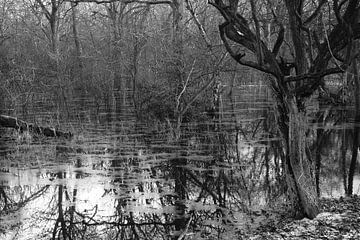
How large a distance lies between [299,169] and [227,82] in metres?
30.8

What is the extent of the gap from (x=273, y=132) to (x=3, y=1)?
21.3 metres

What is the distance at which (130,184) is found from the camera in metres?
9.55

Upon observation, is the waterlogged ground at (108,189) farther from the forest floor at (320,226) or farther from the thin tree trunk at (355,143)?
the thin tree trunk at (355,143)

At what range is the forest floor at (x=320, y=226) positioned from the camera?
583 cm

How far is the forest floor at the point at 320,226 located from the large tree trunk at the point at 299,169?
0.21m

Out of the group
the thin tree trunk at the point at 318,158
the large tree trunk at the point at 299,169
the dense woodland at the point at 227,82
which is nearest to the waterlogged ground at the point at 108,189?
the dense woodland at the point at 227,82

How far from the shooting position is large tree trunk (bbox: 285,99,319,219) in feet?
21.6

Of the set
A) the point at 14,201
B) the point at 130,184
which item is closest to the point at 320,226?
the point at 130,184

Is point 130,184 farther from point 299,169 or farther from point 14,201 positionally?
point 299,169

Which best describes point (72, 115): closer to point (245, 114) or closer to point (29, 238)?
point (245, 114)

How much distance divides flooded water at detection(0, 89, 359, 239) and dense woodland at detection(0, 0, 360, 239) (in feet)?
0.39

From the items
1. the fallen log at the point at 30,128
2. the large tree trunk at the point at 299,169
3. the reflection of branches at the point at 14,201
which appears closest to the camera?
the large tree trunk at the point at 299,169

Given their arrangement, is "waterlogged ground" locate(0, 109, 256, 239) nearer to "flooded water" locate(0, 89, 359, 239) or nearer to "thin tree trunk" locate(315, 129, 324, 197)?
"flooded water" locate(0, 89, 359, 239)

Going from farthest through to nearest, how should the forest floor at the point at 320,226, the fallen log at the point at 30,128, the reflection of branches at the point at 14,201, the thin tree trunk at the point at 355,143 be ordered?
the fallen log at the point at 30,128
the thin tree trunk at the point at 355,143
the reflection of branches at the point at 14,201
the forest floor at the point at 320,226
